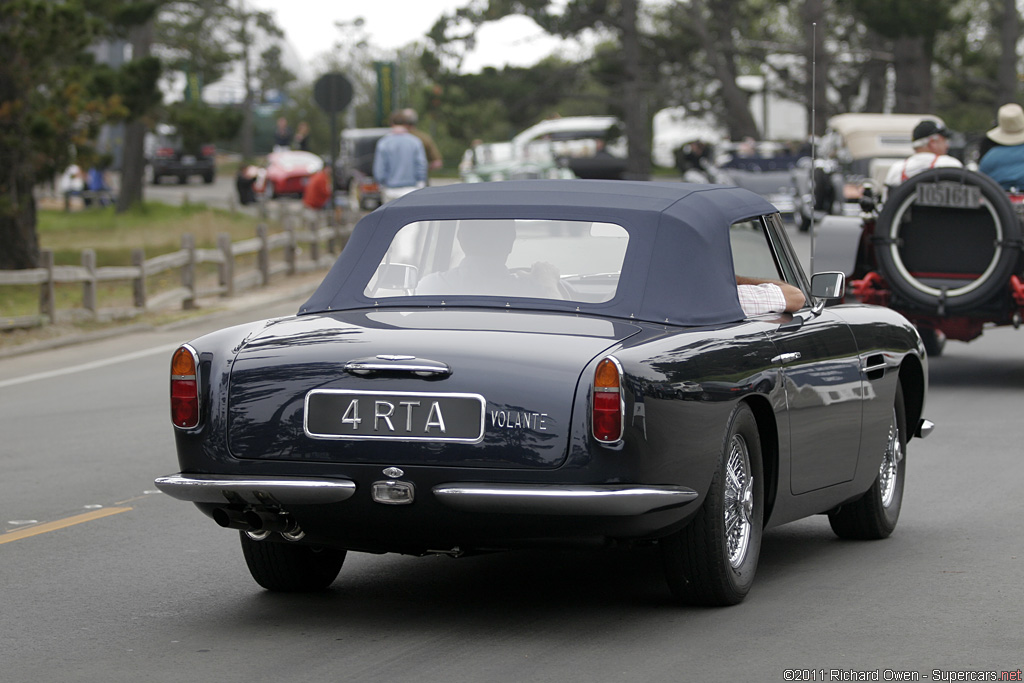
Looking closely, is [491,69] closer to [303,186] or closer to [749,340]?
[303,186]

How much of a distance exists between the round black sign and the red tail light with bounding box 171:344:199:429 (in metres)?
19.4

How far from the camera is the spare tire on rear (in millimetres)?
12664

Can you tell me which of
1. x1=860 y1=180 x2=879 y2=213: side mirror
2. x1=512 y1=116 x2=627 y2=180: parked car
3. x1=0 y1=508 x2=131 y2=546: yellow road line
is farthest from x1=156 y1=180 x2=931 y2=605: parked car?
x1=512 y1=116 x2=627 y2=180: parked car

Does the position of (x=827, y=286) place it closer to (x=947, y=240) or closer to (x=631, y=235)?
(x=631, y=235)

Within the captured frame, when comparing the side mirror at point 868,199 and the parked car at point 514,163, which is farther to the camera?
the parked car at point 514,163

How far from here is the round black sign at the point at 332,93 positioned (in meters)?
24.9

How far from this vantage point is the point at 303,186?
50156 mm

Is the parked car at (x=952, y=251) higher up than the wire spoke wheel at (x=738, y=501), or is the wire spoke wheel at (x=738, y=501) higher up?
the parked car at (x=952, y=251)

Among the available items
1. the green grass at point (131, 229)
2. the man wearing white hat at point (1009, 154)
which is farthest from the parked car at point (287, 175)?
the man wearing white hat at point (1009, 154)


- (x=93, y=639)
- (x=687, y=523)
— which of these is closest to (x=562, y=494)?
(x=687, y=523)

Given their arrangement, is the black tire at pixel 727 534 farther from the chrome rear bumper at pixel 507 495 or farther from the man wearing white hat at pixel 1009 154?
the man wearing white hat at pixel 1009 154

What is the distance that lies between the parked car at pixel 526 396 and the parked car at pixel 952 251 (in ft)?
20.7

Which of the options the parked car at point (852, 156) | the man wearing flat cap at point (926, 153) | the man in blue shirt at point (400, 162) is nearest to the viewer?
the man wearing flat cap at point (926, 153)

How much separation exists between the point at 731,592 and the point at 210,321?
13826mm
